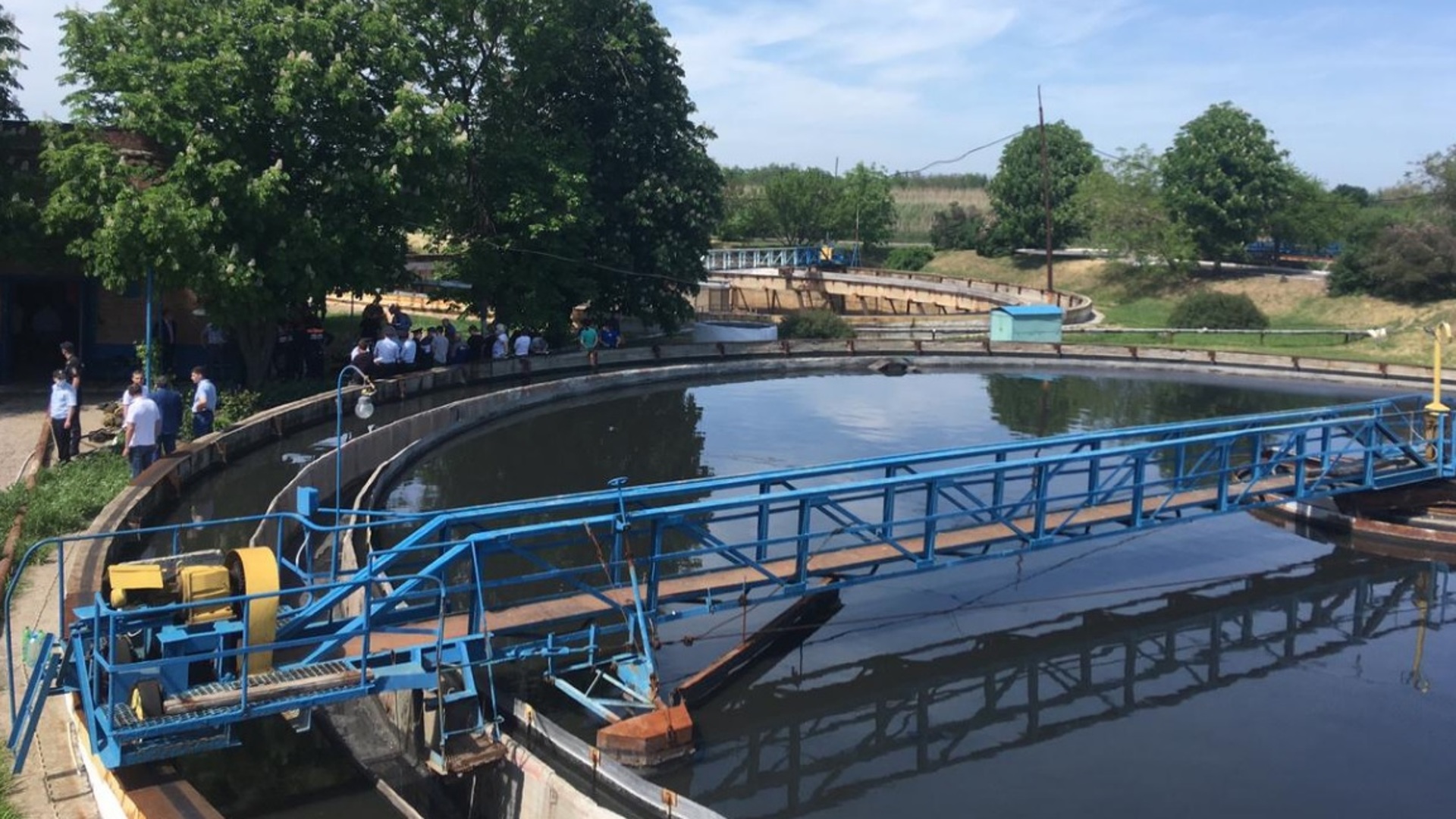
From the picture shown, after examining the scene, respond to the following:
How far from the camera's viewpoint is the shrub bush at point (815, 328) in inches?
1746

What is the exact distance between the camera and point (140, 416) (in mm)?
15445

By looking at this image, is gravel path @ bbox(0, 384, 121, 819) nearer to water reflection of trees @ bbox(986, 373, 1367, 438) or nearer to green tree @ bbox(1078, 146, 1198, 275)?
water reflection of trees @ bbox(986, 373, 1367, 438)

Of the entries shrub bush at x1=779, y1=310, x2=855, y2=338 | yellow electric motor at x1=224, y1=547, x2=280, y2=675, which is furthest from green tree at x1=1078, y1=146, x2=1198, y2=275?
yellow electric motor at x1=224, y1=547, x2=280, y2=675

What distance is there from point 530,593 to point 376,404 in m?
10.2

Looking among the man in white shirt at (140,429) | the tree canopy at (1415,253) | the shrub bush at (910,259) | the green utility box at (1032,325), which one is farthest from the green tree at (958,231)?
the man in white shirt at (140,429)

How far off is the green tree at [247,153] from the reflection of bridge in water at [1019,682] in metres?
13.6

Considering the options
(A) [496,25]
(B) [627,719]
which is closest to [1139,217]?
(A) [496,25]

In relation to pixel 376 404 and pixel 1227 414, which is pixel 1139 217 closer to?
pixel 1227 414

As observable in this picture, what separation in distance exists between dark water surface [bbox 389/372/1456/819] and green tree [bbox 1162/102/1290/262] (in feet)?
138

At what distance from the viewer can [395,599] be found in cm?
1011

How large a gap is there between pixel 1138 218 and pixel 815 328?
23.9 m

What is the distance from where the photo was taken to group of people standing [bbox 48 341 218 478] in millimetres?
15539

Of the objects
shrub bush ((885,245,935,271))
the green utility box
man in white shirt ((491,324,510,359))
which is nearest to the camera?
man in white shirt ((491,324,510,359))

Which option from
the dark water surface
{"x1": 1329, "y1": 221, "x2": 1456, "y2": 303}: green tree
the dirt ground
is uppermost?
{"x1": 1329, "y1": 221, "x2": 1456, "y2": 303}: green tree
